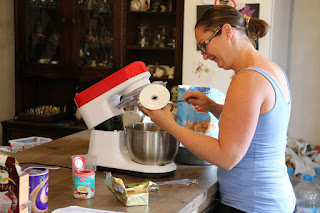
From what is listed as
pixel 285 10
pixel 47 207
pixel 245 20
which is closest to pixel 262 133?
pixel 245 20

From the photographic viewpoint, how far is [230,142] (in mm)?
1380

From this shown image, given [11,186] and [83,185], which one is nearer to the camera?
[11,186]

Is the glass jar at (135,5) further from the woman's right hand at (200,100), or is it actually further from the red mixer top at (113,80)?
the red mixer top at (113,80)

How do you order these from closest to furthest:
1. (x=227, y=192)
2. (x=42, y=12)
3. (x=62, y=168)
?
(x=227, y=192) < (x=62, y=168) < (x=42, y=12)

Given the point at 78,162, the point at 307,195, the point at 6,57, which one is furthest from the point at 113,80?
the point at 6,57

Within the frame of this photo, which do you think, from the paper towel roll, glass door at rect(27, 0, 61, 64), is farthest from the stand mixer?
glass door at rect(27, 0, 61, 64)

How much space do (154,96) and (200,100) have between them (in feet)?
1.26

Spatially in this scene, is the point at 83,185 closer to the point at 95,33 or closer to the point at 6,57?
the point at 95,33

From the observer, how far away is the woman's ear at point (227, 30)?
154 cm

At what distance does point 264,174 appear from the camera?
1522 mm

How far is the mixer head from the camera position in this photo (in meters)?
1.68

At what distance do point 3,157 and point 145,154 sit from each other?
0.65 metres

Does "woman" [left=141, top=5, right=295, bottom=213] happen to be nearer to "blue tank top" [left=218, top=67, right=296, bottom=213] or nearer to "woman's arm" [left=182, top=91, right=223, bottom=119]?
"blue tank top" [left=218, top=67, right=296, bottom=213]

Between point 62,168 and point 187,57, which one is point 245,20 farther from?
point 187,57
